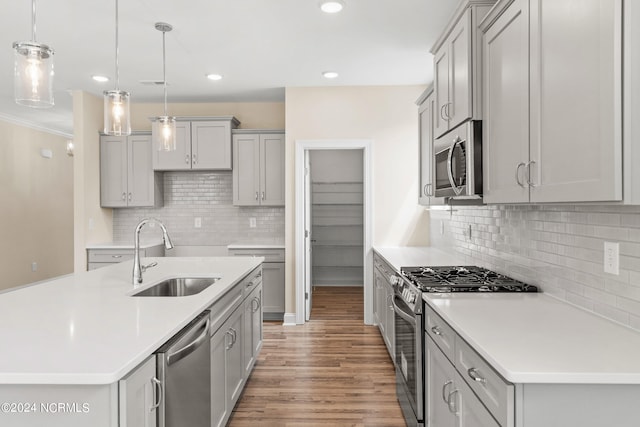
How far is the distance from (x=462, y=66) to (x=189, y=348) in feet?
6.49

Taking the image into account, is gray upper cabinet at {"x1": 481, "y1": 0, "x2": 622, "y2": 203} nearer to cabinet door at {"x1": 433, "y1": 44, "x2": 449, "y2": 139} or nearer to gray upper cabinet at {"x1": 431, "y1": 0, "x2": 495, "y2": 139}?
gray upper cabinet at {"x1": 431, "y1": 0, "x2": 495, "y2": 139}

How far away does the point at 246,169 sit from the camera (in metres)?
5.28

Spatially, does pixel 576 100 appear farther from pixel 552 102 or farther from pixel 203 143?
pixel 203 143

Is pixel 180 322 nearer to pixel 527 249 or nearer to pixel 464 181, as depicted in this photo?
pixel 464 181

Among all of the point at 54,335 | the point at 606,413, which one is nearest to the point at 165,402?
the point at 54,335

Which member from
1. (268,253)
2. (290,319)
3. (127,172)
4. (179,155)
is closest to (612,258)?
(290,319)

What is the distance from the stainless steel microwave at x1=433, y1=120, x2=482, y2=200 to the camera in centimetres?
228

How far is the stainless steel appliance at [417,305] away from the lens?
2.28m

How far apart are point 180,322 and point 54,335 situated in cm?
43

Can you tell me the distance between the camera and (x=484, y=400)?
141 centimetres

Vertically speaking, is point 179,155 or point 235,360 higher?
point 179,155

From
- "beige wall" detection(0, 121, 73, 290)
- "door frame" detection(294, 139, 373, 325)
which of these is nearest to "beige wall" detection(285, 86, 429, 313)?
"door frame" detection(294, 139, 373, 325)

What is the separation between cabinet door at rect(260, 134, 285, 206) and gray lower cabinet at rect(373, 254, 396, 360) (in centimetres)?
143

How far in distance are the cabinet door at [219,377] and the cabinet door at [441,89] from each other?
1826 mm
